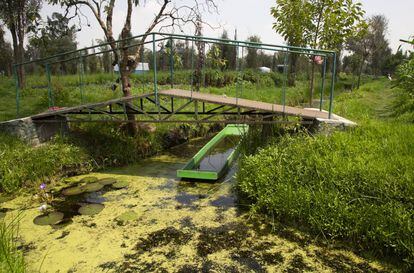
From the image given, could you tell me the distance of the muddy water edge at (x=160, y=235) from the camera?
11.0 feet

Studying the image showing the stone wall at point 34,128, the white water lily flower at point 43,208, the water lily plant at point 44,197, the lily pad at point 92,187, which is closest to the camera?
the white water lily flower at point 43,208

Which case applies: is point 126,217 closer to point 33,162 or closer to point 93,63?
point 33,162

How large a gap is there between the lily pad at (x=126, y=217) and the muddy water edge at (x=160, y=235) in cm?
1

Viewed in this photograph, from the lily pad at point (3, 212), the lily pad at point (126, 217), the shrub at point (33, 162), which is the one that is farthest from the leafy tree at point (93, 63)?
the lily pad at point (126, 217)

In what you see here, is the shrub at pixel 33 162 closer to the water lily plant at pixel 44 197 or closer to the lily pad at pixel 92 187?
the water lily plant at pixel 44 197

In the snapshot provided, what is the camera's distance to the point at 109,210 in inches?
184

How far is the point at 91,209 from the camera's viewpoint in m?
4.68

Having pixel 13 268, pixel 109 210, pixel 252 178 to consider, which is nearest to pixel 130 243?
pixel 109 210

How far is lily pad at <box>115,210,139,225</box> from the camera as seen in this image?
4.33 m

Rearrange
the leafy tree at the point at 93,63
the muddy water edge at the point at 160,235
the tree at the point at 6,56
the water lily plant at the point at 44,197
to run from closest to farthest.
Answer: the muddy water edge at the point at 160,235 < the water lily plant at the point at 44,197 < the leafy tree at the point at 93,63 < the tree at the point at 6,56

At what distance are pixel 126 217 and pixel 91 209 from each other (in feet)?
2.10

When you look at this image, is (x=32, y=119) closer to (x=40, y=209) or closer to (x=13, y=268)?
(x=40, y=209)

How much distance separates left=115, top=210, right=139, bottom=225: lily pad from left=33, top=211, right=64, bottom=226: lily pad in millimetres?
827

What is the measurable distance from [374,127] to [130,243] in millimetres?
4016
